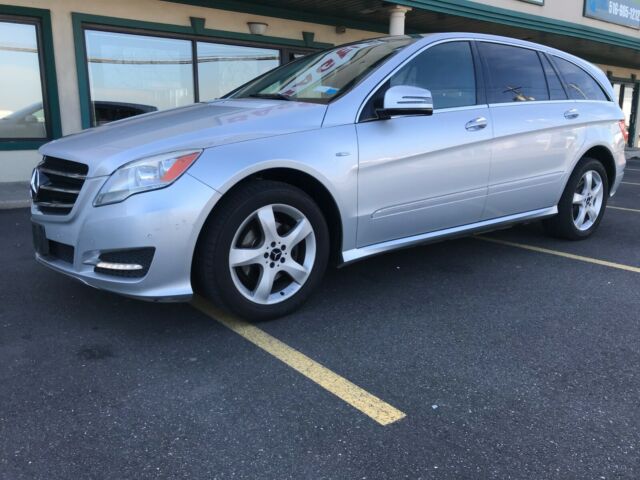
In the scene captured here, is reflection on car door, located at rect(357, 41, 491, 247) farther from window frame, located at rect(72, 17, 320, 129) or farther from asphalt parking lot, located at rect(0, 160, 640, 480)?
window frame, located at rect(72, 17, 320, 129)

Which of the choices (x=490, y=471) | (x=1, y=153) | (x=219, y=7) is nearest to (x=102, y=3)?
(x=219, y=7)

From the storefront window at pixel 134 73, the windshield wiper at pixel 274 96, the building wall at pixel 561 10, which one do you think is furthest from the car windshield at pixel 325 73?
the building wall at pixel 561 10

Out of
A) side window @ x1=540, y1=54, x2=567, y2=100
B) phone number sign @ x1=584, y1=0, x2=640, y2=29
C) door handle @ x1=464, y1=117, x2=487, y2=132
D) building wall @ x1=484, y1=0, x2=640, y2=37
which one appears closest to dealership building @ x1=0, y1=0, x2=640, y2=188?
building wall @ x1=484, y1=0, x2=640, y2=37

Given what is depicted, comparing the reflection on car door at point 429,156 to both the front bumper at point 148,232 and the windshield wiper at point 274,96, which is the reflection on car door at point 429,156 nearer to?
the windshield wiper at point 274,96

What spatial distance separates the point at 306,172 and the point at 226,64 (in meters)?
7.36

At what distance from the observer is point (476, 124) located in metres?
3.89

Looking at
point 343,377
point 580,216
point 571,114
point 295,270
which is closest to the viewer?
point 343,377

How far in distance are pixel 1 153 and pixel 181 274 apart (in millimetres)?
6686

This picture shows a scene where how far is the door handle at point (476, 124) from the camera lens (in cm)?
385

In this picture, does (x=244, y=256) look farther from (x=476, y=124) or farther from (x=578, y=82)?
(x=578, y=82)

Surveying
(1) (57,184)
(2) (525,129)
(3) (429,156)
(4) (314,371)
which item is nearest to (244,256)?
(4) (314,371)

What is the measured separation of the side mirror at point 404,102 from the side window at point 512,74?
3.25ft

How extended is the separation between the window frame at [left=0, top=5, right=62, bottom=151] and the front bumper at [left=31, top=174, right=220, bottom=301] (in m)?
6.22

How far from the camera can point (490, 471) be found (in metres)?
1.97
